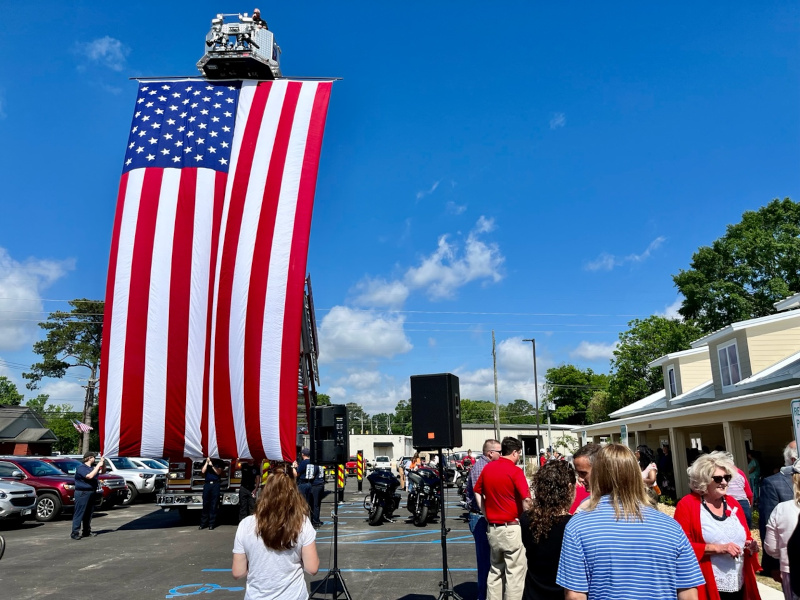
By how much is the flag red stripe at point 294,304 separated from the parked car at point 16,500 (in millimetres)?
7589

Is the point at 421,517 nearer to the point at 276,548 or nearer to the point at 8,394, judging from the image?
the point at 276,548

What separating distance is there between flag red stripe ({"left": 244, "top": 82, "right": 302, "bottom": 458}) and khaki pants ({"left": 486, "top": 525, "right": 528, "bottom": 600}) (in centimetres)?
596

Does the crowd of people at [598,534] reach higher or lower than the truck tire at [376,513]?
higher

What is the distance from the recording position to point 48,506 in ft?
50.6

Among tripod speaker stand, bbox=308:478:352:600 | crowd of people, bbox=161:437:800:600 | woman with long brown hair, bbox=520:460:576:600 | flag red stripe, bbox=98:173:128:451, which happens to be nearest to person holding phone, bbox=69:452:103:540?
flag red stripe, bbox=98:173:128:451

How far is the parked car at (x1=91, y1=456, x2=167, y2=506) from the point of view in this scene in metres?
20.5

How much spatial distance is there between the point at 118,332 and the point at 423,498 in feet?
23.6

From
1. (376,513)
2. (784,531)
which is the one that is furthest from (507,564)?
(376,513)

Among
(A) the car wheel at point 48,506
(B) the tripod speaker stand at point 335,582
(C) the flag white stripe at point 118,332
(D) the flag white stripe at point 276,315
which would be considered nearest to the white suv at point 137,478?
(A) the car wheel at point 48,506

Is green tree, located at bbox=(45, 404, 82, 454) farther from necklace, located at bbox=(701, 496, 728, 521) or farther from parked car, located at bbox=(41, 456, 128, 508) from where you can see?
necklace, located at bbox=(701, 496, 728, 521)

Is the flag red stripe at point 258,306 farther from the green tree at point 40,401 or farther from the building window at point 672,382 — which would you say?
the green tree at point 40,401

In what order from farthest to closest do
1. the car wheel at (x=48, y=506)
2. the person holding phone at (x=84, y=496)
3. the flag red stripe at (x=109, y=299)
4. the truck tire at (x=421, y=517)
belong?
the car wheel at (x=48, y=506) < the truck tire at (x=421, y=517) < the person holding phone at (x=84, y=496) < the flag red stripe at (x=109, y=299)

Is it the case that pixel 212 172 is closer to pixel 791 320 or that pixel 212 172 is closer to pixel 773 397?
pixel 773 397

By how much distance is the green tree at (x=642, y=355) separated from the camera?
140ft
